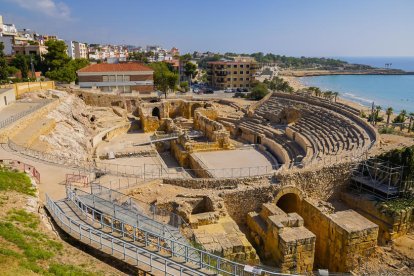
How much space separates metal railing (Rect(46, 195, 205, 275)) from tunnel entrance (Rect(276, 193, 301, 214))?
433 inches

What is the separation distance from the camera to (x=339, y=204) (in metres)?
21.2

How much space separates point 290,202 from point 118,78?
130ft

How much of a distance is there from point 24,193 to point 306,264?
40.0 ft

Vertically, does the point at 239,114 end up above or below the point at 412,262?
above

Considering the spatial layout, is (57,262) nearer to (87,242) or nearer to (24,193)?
(87,242)

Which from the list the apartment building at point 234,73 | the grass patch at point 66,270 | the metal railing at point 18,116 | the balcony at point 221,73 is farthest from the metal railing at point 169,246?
the apartment building at point 234,73

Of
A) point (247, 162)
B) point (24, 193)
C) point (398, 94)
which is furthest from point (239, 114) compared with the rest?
point (398, 94)

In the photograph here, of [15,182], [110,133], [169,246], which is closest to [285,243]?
[169,246]

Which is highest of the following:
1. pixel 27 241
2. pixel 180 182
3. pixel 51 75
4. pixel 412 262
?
pixel 51 75

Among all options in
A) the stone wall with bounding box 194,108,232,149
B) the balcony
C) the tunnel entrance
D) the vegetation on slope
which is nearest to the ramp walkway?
the vegetation on slope

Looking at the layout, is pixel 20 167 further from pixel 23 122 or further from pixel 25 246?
pixel 23 122

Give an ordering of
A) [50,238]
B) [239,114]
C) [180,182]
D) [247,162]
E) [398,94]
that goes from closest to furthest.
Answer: [50,238] < [180,182] < [247,162] < [239,114] < [398,94]

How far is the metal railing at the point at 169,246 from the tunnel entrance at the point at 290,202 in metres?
8.36

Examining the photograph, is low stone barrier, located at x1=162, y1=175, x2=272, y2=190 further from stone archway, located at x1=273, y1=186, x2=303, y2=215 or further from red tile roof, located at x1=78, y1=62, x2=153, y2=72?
red tile roof, located at x1=78, y1=62, x2=153, y2=72
